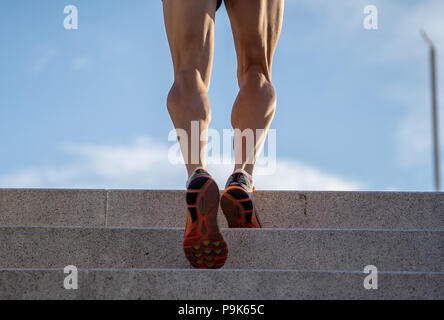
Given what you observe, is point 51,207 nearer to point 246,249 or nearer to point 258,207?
point 258,207

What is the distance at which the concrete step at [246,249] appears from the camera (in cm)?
238

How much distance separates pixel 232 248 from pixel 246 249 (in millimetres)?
59

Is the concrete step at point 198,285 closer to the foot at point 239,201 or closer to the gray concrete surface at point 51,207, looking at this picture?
the foot at point 239,201

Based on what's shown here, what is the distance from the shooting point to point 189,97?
7.20 ft

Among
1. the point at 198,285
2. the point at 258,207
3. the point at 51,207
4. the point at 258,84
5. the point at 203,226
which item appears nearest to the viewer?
the point at 198,285

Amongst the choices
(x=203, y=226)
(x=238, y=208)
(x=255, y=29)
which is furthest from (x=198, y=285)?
(x=255, y=29)

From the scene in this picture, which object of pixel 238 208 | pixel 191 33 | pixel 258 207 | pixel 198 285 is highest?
pixel 191 33

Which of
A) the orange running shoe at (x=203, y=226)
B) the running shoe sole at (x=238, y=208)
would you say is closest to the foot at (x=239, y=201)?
the running shoe sole at (x=238, y=208)

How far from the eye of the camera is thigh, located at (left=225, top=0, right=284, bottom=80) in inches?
93.3

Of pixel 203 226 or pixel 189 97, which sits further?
pixel 189 97

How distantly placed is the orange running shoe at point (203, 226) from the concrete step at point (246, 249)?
314 millimetres

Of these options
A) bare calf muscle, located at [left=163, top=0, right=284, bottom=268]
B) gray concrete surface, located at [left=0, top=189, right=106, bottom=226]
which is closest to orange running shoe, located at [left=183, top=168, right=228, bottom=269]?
bare calf muscle, located at [left=163, top=0, right=284, bottom=268]

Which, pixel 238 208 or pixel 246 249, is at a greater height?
pixel 238 208
